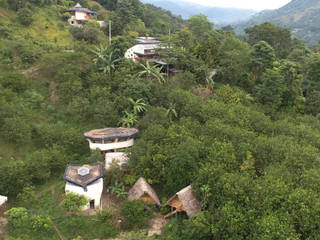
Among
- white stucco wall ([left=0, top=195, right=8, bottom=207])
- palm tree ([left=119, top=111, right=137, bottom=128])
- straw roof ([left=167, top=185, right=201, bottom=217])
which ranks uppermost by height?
palm tree ([left=119, top=111, right=137, bottom=128])

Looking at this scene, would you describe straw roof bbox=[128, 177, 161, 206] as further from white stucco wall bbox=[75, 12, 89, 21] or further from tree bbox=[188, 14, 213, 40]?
white stucco wall bbox=[75, 12, 89, 21]

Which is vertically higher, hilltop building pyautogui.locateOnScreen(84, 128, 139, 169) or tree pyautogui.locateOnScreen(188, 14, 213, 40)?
tree pyautogui.locateOnScreen(188, 14, 213, 40)

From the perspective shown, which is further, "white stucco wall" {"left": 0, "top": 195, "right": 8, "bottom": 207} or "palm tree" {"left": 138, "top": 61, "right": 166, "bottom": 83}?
"palm tree" {"left": 138, "top": 61, "right": 166, "bottom": 83}

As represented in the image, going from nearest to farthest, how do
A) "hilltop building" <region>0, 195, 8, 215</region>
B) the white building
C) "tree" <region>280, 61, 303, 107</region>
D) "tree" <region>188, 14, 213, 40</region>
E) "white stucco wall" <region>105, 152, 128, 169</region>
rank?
1. "hilltop building" <region>0, 195, 8, 215</region>
2. "white stucco wall" <region>105, 152, 128, 169</region>
3. "tree" <region>280, 61, 303, 107</region>
4. the white building
5. "tree" <region>188, 14, 213, 40</region>

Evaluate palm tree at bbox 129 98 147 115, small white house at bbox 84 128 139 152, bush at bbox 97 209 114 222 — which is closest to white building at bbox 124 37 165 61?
palm tree at bbox 129 98 147 115

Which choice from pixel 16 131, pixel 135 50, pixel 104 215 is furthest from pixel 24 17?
pixel 104 215

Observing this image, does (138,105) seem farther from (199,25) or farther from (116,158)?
(199,25)
